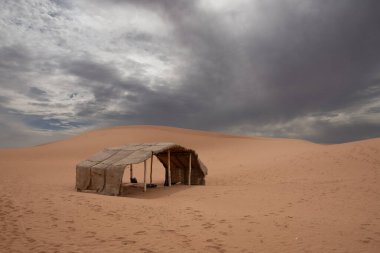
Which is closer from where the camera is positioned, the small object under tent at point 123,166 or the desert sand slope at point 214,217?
the desert sand slope at point 214,217

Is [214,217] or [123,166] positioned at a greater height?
[123,166]

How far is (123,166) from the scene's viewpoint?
13.2 metres

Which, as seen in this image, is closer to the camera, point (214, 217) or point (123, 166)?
point (214, 217)

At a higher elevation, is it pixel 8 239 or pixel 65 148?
pixel 65 148

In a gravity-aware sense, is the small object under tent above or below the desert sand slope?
above

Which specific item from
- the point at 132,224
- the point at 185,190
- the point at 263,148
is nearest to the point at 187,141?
the point at 263,148

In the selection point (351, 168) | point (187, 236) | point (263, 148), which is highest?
point (263, 148)

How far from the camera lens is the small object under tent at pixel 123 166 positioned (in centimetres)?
1342

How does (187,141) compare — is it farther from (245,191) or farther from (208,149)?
(245,191)

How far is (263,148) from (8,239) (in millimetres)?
26968

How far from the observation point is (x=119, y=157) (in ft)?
48.1

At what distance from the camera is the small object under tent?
44.0ft

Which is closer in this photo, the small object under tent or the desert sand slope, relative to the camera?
the desert sand slope

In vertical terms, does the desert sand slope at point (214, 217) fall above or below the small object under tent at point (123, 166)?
below
